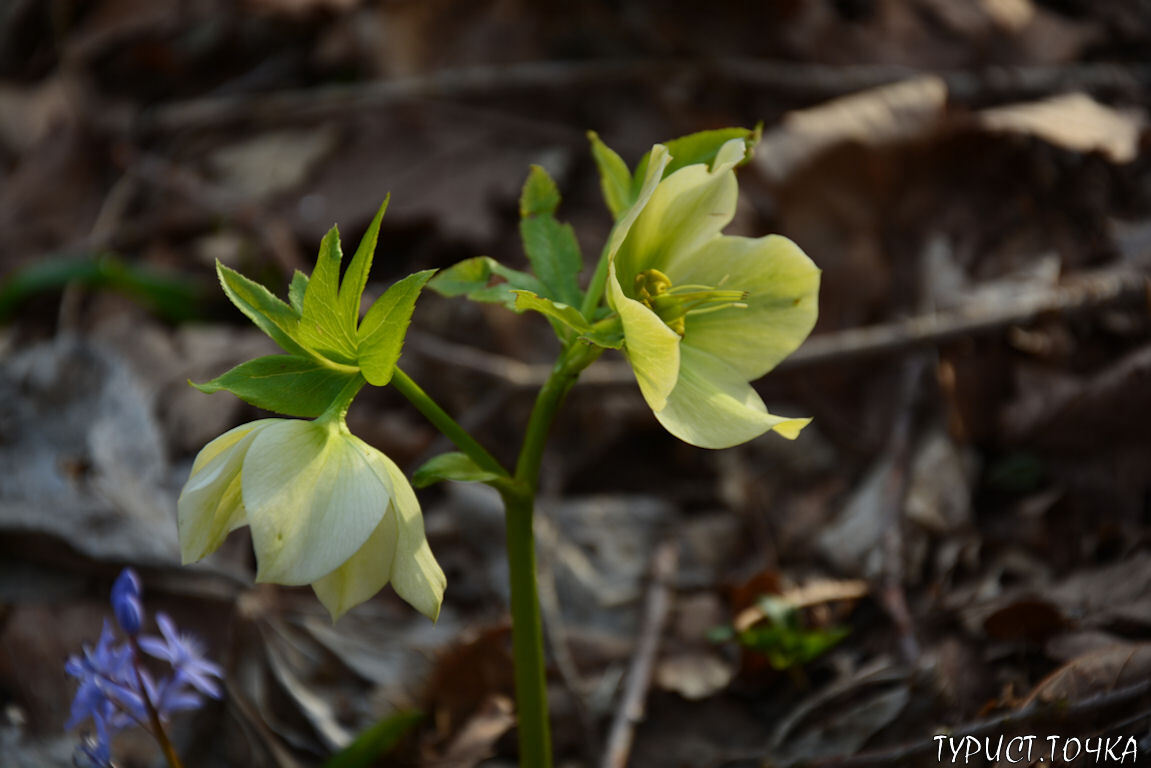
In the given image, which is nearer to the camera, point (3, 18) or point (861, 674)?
point (861, 674)

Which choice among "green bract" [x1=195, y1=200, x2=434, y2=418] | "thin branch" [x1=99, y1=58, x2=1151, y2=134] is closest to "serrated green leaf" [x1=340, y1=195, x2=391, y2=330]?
"green bract" [x1=195, y1=200, x2=434, y2=418]

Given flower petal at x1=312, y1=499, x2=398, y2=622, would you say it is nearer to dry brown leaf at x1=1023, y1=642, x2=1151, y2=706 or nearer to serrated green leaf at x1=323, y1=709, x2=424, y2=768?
serrated green leaf at x1=323, y1=709, x2=424, y2=768

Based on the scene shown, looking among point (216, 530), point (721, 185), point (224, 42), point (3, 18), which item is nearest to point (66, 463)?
point (216, 530)

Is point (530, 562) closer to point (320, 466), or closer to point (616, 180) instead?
point (320, 466)

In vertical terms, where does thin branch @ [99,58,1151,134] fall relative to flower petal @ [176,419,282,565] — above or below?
below

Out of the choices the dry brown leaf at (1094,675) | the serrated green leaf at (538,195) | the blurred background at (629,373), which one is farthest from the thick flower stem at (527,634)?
the dry brown leaf at (1094,675)

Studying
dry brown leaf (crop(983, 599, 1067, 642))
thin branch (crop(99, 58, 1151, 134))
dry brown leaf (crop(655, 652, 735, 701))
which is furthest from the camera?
thin branch (crop(99, 58, 1151, 134))

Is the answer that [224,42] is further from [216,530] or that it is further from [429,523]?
[216,530]

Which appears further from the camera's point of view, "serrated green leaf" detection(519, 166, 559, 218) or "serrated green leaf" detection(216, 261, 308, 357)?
"serrated green leaf" detection(519, 166, 559, 218)
